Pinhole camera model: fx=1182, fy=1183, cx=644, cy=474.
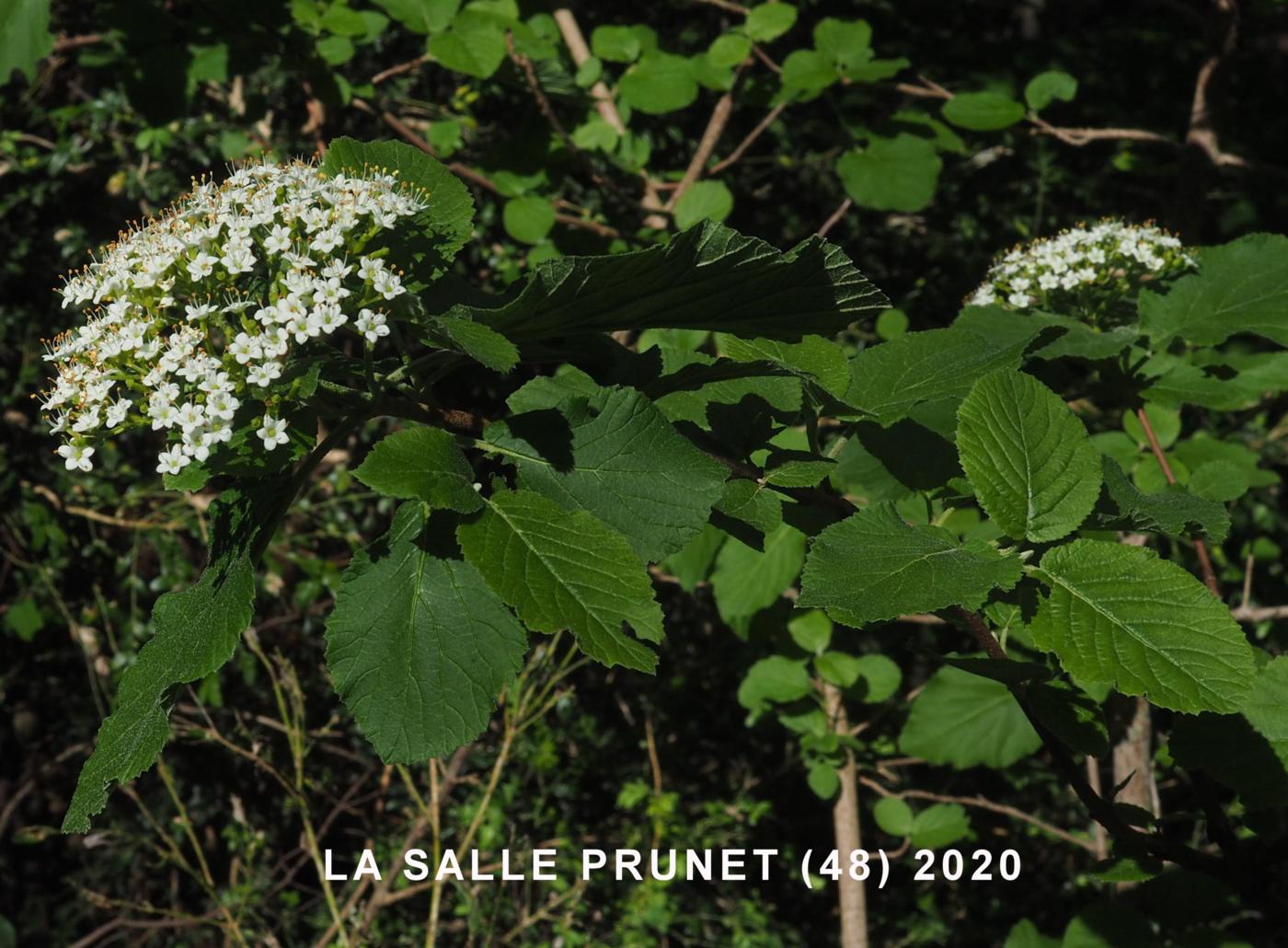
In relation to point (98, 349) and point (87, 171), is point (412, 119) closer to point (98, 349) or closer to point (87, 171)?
point (87, 171)

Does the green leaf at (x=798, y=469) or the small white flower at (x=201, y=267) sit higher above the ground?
the small white flower at (x=201, y=267)

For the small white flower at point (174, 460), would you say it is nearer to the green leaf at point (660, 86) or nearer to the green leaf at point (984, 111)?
the green leaf at point (660, 86)

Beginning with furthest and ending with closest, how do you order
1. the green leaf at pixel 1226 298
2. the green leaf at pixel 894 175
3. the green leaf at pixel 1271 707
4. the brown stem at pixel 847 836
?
the brown stem at pixel 847 836 → the green leaf at pixel 894 175 → the green leaf at pixel 1226 298 → the green leaf at pixel 1271 707

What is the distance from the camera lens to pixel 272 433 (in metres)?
0.99

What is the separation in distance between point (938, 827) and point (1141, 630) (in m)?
1.84

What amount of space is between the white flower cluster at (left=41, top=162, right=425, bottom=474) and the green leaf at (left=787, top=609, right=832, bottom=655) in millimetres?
1583

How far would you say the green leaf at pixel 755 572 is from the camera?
2.13 metres

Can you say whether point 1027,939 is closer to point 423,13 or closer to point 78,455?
point 78,455

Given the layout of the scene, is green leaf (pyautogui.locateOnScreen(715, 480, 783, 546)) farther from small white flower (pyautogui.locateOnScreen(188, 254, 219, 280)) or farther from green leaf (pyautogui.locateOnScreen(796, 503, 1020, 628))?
small white flower (pyautogui.locateOnScreen(188, 254, 219, 280))

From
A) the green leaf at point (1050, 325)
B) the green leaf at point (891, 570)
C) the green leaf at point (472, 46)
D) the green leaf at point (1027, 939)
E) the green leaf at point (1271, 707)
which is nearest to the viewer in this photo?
the green leaf at point (891, 570)

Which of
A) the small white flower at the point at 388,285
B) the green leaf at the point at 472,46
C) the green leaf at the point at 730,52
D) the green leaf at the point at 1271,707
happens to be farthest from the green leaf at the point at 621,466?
the green leaf at the point at 730,52

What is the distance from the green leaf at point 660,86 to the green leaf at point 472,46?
1.01 feet

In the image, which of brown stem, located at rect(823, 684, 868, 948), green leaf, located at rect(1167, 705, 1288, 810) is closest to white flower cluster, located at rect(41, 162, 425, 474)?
green leaf, located at rect(1167, 705, 1288, 810)

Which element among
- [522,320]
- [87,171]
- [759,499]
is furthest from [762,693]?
[87,171]
